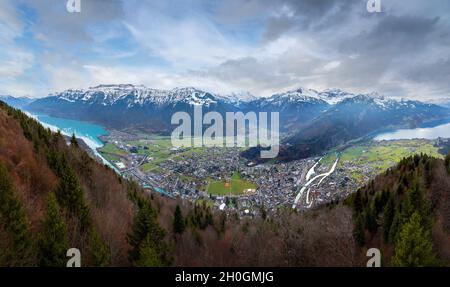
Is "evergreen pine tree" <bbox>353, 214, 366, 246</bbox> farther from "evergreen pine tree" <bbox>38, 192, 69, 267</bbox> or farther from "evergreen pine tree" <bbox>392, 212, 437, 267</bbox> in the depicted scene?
"evergreen pine tree" <bbox>38, 192, 69, 267</bbox>

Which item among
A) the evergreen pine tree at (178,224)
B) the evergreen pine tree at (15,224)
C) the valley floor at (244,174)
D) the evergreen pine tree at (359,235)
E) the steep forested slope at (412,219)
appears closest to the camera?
the evergreen pine tree at (15,224)

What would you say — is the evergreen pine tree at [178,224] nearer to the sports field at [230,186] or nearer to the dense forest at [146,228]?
the dense forest at [146,228]

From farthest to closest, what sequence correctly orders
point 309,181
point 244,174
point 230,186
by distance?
point 244,174, point 309,181, point 230,186

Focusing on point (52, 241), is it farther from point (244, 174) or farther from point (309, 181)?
point (244, 174)

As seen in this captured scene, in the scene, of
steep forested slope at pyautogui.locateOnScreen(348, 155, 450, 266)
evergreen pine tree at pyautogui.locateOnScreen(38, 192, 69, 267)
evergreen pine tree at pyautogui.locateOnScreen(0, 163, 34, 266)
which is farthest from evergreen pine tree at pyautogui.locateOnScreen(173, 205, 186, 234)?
evergreen pine tree at pyautogui.locateOnScreen(0, 163, 34, 266)

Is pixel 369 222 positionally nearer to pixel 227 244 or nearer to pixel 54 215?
pixel 227 244

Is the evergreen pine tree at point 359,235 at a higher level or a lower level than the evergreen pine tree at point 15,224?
lower

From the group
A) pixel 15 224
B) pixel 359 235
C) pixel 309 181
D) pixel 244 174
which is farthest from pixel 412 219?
pixel 244 174

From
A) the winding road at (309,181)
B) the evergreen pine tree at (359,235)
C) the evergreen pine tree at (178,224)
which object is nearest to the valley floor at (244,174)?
the winding road at (309,181)
